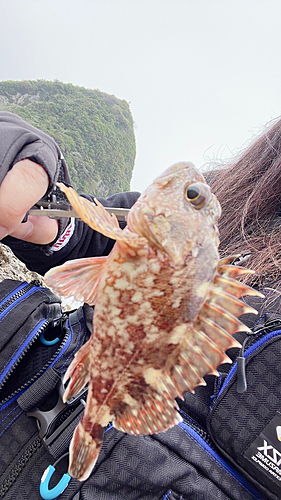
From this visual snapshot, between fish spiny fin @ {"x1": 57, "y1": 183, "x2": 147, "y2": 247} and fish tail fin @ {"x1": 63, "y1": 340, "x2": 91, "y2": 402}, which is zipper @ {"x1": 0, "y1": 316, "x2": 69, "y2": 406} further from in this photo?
fish spiny fin @ {"x1": 57, "y1": 183, "x2": 147, "y2": 247}

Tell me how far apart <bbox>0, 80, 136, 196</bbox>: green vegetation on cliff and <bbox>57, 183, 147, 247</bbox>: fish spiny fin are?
15754mm

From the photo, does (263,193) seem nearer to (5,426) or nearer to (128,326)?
(128,326)

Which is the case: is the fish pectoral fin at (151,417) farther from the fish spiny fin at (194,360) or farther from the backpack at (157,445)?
the backpack at (157,445)

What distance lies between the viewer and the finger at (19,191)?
1.31 meters

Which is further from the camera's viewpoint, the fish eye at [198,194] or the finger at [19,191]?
the finger at [19,191]

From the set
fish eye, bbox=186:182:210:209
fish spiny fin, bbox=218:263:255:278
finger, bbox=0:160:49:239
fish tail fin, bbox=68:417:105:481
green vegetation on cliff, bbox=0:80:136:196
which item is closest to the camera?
fish tail fin, bbox=68:417:105:481

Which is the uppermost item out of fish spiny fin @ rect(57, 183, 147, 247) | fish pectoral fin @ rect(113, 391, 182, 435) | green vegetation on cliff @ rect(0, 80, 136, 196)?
green vegetation on cliff @ rect(0, 80, 136, 196)

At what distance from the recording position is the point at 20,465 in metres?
1.45

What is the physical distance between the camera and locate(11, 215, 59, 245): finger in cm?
196

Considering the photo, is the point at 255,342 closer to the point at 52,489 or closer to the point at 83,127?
the point at 52,489

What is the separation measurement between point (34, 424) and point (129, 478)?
610mm

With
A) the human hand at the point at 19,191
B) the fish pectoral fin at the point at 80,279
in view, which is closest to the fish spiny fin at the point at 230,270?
the fish pectoral fin at the point at 80,279

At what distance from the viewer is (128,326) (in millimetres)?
1014

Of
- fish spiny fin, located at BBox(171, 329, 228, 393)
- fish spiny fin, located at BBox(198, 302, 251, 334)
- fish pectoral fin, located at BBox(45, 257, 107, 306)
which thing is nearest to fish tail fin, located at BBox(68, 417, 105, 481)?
fish spiny fin, located at BBox(171, 329, 228, 393)
